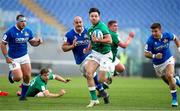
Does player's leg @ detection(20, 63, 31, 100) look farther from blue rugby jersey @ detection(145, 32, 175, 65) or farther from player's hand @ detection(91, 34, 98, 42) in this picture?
blue rugby jersey @ detection(145, 32, 175, 65)

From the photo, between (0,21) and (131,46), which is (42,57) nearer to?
(0,21)

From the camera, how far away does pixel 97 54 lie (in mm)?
12617

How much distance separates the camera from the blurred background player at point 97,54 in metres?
12.3

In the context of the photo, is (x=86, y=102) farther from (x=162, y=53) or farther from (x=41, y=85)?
(x=162, y=53)

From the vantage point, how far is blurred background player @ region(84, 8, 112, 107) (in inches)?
483

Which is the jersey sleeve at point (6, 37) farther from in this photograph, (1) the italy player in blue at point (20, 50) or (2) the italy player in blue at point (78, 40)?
(2) the italy player in blue at point (78, 40)

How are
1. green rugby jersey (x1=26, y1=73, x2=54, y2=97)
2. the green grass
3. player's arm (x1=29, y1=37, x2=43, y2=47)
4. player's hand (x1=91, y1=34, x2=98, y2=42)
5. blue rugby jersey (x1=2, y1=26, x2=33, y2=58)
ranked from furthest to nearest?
green rugby jersey (x1=26, y1=73, x2=54, y2=97)
player's arm (x1=29, y1=37, x2=43, y2=47)
blue rugby jersey (x1=2, y1=26, x2=33, y2=58)
player's hand (x1=91, y1=34, x2=98, y2=42)
the green grass

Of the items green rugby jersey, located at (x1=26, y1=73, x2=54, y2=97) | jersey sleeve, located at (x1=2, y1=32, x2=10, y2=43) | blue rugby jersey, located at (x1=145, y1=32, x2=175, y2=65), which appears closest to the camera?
blue rugby jersey, located at (x1=145, y1=32, x2=175, y2=65)

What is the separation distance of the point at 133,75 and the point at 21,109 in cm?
2391

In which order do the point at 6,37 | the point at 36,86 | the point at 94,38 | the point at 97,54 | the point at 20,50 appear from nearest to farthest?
the point at 94,38 < the point at 97,54 < the point at 6,37 < the point at 20,50 < the point at 36,86

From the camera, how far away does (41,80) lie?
15273 mm

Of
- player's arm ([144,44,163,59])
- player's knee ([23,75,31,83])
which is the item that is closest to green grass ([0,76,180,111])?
player's knee ([23,75,31,83])

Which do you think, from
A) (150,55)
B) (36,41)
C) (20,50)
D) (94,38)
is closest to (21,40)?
(20,50)

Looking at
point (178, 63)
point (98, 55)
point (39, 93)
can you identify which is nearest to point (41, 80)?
point (39, 93)
